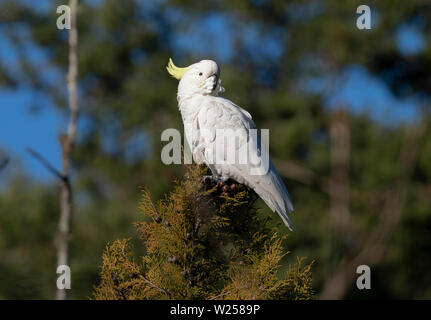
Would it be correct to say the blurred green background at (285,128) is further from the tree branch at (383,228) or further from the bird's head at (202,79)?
the bird's head at (202,79)

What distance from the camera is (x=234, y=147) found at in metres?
3.95

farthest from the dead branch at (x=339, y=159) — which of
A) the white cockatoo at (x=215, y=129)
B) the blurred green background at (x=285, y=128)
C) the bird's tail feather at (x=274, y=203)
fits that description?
the bird's tail feather at (x=274, y=203)

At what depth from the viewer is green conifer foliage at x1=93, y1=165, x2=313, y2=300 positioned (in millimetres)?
2818

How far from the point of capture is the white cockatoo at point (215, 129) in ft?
12.6

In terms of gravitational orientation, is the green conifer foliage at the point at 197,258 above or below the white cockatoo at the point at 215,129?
below

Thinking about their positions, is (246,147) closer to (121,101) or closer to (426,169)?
(426,169)

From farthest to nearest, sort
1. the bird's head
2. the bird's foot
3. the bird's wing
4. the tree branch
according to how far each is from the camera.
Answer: the tree branch, the bird's head, the bird's wing, the bird's foot

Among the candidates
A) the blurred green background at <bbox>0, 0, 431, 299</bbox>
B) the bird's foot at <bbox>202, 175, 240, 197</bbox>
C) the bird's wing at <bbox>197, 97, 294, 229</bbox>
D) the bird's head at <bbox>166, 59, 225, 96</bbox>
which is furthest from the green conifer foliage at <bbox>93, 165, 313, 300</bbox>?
the blurred green background at <bbox>0, 0, 431, 299</bbox>

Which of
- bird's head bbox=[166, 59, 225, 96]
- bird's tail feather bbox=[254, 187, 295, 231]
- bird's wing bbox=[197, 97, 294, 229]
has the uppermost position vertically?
bird's head bbox=[166, 59, 225, 96]

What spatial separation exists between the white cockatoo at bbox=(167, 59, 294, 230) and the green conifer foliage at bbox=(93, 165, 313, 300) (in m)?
0.65

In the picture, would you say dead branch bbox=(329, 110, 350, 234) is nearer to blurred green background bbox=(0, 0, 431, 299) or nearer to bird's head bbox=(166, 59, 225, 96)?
blurred green background bbox=(0, 0, 431, 299)

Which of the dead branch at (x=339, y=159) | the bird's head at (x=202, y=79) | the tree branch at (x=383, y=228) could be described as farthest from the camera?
the dead branch at (x=339, y=159)

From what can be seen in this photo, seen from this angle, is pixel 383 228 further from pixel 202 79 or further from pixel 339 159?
pixel 202 79
